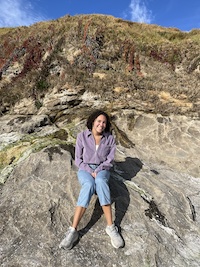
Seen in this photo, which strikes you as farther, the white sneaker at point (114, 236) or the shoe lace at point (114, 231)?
the shoe lace at point (114, 231)

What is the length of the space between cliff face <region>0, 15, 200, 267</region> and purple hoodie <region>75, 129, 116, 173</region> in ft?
2.92

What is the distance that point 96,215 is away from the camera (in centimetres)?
688

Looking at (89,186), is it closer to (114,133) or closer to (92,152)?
(92,152)

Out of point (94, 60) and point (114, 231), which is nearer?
point (114, 231)

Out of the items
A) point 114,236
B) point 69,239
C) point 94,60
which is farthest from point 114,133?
point 94,60

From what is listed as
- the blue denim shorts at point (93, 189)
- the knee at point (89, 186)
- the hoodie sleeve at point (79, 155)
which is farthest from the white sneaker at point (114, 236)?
the hoodie sleeve at point (79, 155)

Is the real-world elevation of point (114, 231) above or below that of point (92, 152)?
below

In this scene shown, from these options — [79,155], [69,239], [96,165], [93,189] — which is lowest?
[69,239]

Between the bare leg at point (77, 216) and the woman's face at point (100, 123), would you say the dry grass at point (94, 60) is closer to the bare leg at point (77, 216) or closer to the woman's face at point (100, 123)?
the woman's face at point (100, 123)

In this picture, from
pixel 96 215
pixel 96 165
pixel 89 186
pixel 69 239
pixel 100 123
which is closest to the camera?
pixel 69 239

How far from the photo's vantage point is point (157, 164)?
11766 millimetres

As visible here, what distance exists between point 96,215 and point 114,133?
668 centimetres

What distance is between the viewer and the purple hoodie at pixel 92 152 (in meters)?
7.11

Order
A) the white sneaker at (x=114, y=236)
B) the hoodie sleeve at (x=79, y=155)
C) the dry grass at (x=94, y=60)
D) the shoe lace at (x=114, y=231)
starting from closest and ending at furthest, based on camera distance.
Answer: the white sneaker at (x=114, y=236), the shoe lace at (x=114, y=231), the hoodie sleeve at (x=79, y=155), the dry grass at (x=94, y=60)
